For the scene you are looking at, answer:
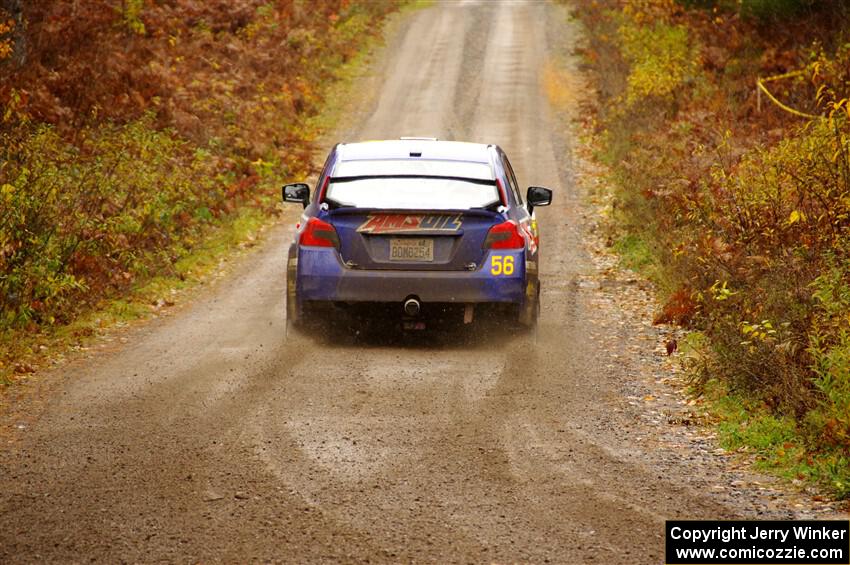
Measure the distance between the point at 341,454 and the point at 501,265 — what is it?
131 inches

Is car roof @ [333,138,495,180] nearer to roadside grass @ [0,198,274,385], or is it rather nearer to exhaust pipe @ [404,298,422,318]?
exhaust pipe @ [404,298,422,318]

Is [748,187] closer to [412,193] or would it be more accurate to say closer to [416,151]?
[416,151]

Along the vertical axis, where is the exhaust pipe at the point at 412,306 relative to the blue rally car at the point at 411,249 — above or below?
below

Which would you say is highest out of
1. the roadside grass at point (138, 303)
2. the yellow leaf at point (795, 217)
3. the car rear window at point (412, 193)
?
the car rear window at point (412, 193)

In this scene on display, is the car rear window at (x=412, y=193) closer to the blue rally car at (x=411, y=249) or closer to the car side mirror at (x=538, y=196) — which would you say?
the blue rally car at (x=411, y=249)

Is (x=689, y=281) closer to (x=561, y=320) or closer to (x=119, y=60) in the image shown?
(x=561, y=320)

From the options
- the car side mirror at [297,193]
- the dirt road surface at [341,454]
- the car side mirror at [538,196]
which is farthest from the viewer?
the car side mirror at [538,196]

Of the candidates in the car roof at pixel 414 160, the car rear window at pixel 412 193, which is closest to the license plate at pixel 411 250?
the car rear window at pixel 412 193

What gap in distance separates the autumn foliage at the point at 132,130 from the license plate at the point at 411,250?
3751 millimetres

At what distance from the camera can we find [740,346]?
868 cm

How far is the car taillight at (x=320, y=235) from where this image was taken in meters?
9.69

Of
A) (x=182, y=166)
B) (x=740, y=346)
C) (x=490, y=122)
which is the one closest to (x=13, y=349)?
(x=740, y=346)

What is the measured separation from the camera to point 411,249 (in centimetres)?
959

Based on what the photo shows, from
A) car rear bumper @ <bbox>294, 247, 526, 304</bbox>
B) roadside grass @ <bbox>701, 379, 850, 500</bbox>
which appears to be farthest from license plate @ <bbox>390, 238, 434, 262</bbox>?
roadside grass @ <bbox>701, 379, 850, 500</bbox>
